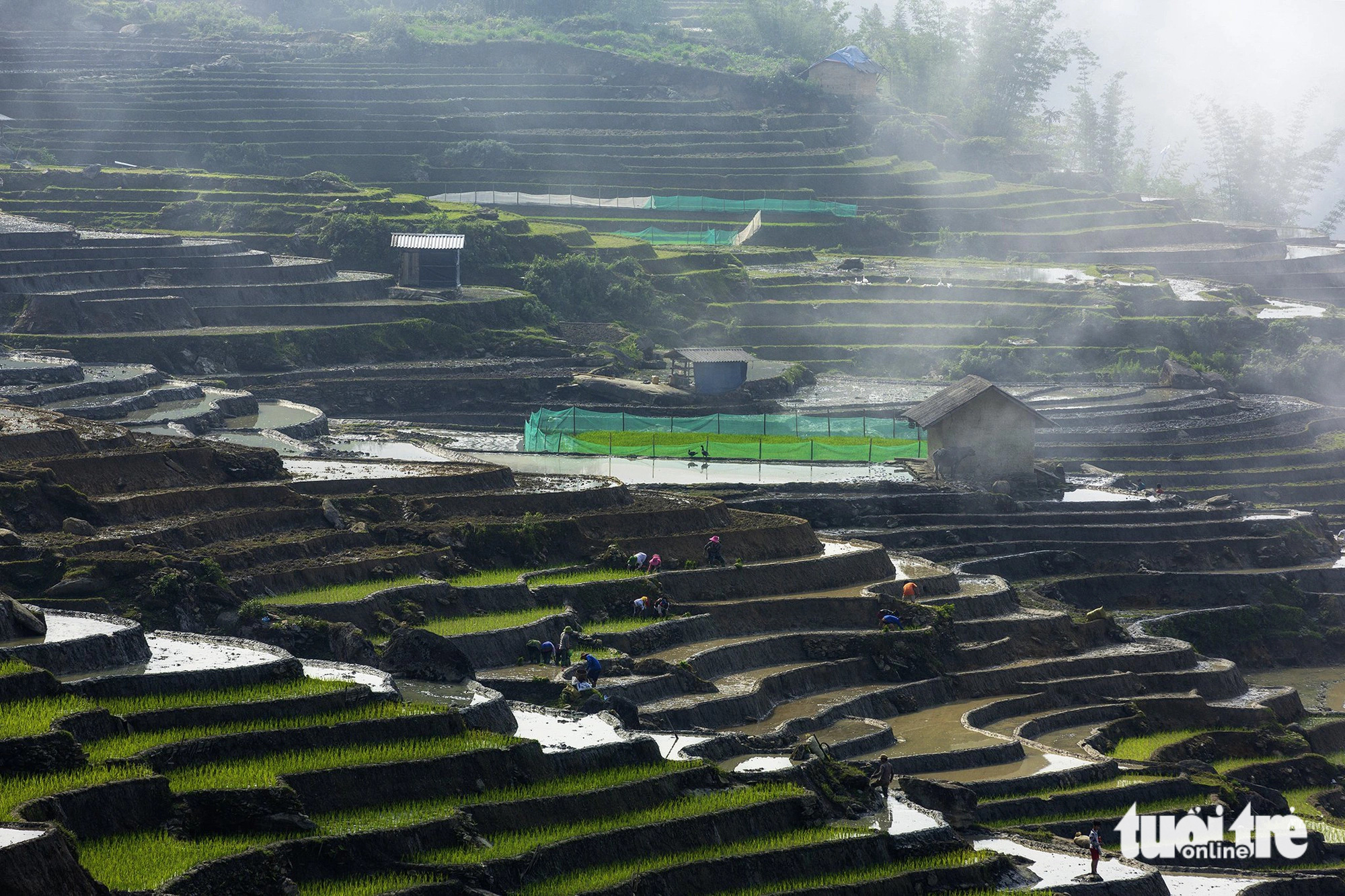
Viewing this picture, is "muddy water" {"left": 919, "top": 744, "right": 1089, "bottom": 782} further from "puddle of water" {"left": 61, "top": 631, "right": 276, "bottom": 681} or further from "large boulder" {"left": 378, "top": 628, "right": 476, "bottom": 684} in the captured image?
"puddle of water" {"left": 61, "top": 631, "right": 276, "bottom": 681}

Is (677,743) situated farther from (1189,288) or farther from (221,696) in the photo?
(1189,288)

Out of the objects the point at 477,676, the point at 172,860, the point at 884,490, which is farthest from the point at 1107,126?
the point at 172,860

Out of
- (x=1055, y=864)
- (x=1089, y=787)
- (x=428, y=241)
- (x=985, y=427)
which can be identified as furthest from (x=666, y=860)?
(x=428, y=241)

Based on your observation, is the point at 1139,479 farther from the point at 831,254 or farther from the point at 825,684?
the point at 831,254

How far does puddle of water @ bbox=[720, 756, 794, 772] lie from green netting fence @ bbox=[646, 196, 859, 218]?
64613mm

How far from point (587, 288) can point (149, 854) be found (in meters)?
58.0

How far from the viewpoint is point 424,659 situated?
2769 cm

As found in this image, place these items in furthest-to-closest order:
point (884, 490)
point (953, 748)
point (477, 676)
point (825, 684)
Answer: point (884, 490) < point (825, 684) < point (953, 748) < point (477, 676)

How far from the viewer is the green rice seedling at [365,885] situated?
19.7 metres

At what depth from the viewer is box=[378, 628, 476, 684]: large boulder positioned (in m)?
27.6

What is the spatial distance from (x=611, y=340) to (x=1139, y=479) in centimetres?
2209

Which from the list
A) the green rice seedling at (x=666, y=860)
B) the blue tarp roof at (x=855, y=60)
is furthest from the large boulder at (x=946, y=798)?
the blue tarp roof at (x=855, y=60)

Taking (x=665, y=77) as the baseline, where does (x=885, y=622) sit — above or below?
below

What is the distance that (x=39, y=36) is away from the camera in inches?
3986
